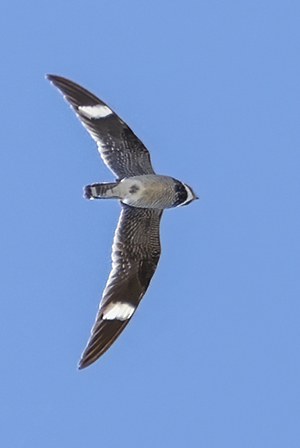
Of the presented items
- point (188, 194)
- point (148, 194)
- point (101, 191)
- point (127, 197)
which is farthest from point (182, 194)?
point (101, 191)

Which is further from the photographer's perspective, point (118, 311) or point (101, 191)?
point (118, 311)

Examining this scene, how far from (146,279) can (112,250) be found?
1.55 ft

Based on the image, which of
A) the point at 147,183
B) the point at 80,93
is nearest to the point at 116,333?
the point at 147,183

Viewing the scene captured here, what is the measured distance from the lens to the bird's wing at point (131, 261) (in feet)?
49.7

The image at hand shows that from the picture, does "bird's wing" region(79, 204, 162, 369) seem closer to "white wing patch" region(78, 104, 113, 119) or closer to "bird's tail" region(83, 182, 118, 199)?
"bird's tail" region(83, 182, 118, 199)

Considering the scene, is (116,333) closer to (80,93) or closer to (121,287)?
(121,287)

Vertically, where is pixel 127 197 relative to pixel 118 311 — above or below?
above

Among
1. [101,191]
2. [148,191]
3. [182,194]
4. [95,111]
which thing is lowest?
[101,191]

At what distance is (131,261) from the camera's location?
15469 millimetres

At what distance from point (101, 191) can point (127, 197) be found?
39cm

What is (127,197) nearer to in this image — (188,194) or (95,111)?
(188,194)

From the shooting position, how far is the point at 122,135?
1560cm

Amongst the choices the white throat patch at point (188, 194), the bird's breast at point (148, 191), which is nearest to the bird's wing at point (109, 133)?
the bird's breast at point (148, 191)

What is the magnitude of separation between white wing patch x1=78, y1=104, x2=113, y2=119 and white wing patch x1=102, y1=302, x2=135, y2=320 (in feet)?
6.71
